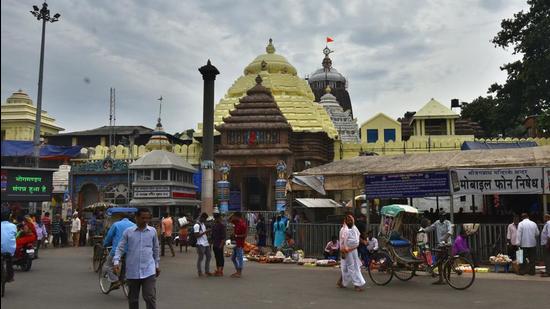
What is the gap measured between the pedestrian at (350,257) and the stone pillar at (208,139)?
16948 mm

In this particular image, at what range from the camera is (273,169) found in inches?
1233

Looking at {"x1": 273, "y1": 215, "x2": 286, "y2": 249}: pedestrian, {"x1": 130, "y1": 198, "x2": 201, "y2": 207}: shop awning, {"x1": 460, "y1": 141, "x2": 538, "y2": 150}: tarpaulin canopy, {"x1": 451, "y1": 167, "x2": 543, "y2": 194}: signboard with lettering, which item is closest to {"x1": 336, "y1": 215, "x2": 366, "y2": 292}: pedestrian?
{"x1": 451, "y1": 167, "x2": 543, "y2": 194}: signboard with lettering

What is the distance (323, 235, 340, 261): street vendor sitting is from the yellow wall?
2437 cm

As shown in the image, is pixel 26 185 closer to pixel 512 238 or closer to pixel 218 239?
pixel 218 239

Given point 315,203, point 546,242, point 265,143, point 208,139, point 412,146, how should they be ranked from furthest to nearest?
point 412,146, point 265,143, point 208,139, point 315,203, point 546,242

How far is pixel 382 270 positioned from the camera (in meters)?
11.8

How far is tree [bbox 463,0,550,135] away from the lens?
→ 32.4 m

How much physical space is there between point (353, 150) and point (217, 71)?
422 inches

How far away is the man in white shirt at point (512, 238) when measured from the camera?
13445 mm

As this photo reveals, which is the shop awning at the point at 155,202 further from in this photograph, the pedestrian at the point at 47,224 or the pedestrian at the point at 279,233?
the pedestrian at the point at 279,233

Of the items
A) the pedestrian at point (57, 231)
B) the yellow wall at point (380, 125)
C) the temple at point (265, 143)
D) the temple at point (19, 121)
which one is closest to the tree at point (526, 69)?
the yellow wall at point (380, 125)

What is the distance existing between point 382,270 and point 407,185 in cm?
Result: 434

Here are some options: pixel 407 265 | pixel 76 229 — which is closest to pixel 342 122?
pixel 76 229

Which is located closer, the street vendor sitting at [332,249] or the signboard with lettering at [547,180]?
the signboard with lettering at [547,180]
